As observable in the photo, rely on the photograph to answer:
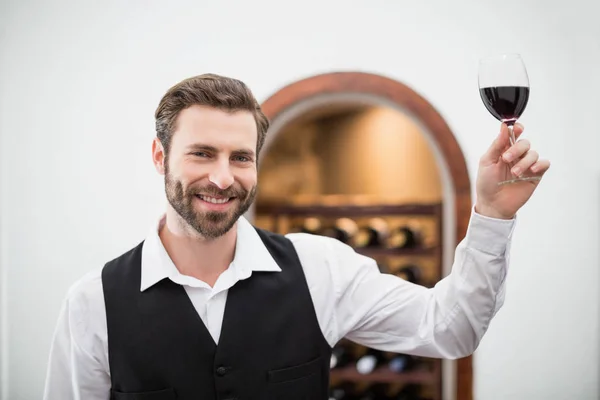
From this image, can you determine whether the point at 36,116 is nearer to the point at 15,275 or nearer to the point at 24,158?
the point at 24,158

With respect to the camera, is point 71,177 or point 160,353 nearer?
point 160,353

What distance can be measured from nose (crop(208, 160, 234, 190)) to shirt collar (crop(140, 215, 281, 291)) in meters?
0.26

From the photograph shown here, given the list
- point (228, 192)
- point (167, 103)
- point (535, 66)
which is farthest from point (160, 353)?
point (535, 66)

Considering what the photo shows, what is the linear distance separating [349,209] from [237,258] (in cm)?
208

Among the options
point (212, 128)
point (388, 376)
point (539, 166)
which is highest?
point (212, 128)

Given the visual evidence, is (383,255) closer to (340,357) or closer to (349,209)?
(349,209)

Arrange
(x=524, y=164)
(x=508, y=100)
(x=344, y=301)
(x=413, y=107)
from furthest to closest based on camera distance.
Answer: (x=413, y=107) → (x=344, y=301) → (x=508, y=100) → (x=524, y=164)

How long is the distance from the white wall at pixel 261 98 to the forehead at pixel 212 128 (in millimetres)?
1522

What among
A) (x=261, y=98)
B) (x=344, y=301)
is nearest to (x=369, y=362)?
(x=261, y=98)

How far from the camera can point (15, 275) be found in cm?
323

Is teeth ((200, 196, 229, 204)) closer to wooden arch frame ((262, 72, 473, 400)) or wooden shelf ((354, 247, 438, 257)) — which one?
wooden arch frame ((262, 72, 473, 400))

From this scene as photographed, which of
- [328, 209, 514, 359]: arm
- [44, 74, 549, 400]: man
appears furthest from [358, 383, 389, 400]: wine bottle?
[44, 74, 549, 400]: man

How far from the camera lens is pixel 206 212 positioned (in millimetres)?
1572

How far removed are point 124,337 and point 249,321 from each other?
34 centimetres
